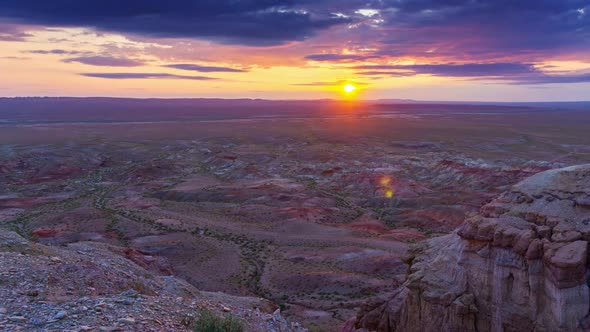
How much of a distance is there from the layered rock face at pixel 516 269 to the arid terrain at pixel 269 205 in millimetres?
4287

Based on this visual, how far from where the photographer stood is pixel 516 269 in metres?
17.0

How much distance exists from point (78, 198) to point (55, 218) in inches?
528

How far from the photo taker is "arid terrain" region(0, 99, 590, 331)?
32.8 metres

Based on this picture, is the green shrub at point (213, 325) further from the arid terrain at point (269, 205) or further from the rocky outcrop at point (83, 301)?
the arid terrain at point (269, 205)

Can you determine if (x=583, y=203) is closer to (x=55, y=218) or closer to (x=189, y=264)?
(x=189, y=264)

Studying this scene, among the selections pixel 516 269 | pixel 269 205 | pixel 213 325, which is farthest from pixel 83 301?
pixel 269 205

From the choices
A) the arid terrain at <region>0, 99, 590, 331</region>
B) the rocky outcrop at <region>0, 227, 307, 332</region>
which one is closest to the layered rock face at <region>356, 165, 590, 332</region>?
the arid terrain at <region>0, 99, 590, 331</region>

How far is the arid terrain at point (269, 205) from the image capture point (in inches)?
1293

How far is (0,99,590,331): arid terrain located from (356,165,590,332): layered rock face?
429 cm

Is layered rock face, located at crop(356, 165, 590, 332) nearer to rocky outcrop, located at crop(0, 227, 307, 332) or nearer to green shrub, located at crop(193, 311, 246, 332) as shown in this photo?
rocky outcrop, located at crop(0, 227, 307, 332)

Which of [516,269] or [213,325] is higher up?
[213,325]

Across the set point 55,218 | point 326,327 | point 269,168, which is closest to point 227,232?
point 55,218

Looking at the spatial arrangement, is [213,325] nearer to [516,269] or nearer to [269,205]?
[516,269]

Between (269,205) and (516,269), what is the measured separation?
40.8 meters
